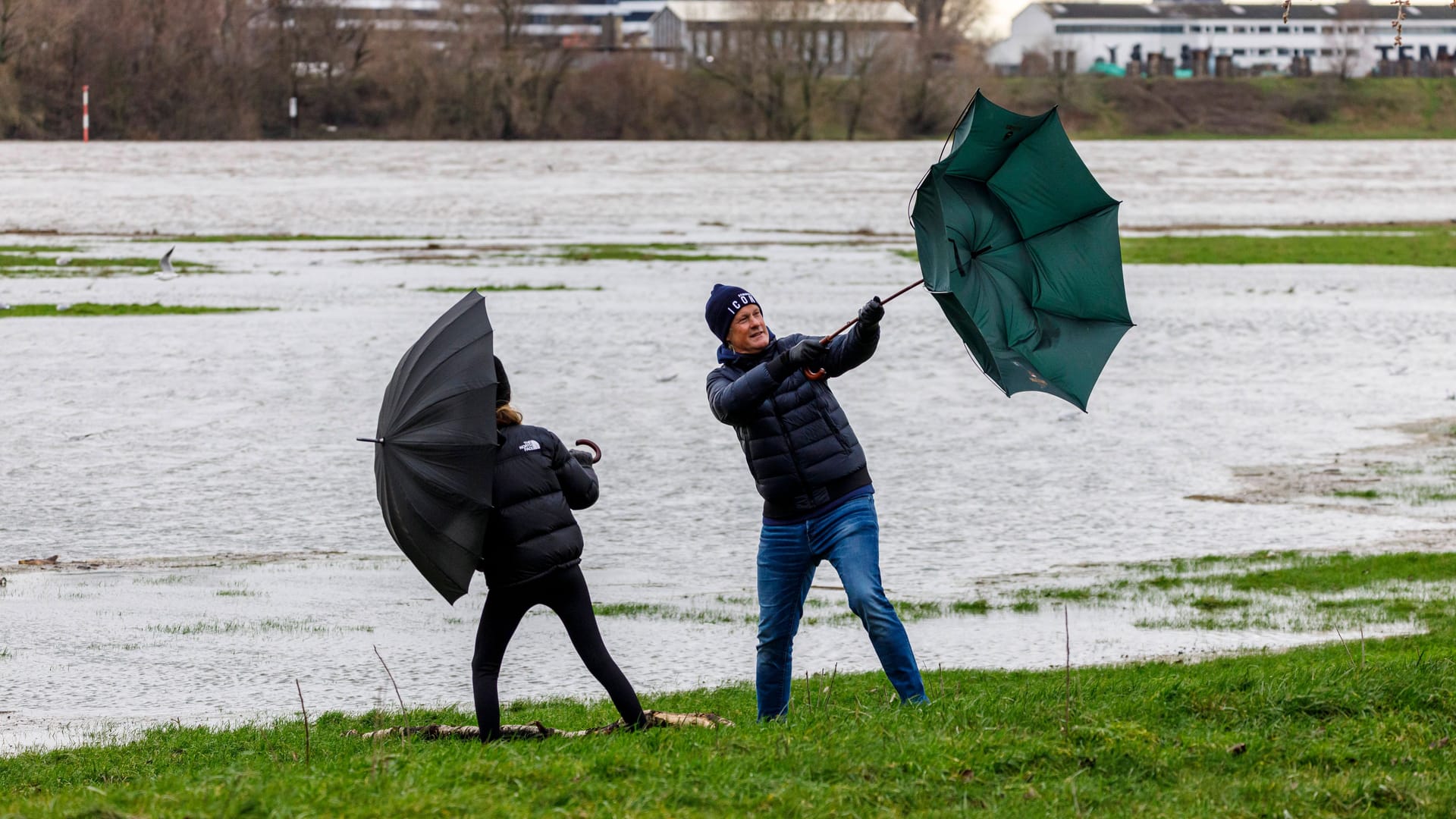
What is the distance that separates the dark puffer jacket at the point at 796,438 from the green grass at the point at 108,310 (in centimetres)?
1761

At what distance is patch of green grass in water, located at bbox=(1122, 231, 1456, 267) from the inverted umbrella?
79.9 feet

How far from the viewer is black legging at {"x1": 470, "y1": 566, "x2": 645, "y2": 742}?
6.15 meters

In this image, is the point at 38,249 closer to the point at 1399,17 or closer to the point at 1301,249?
the point at 1301,249

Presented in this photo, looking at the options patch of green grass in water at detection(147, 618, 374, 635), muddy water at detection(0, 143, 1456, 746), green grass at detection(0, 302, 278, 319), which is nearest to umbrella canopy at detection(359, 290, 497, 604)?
muddy water at detection(0, 143, 1456, 746)

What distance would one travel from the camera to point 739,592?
982cm

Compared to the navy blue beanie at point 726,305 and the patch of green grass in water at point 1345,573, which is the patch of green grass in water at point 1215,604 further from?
the navy blue beanie at point 726,305

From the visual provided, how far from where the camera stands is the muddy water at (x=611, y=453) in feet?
28.1

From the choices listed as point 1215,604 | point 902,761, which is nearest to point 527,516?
point 902,761

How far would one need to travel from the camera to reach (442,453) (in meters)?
5.97

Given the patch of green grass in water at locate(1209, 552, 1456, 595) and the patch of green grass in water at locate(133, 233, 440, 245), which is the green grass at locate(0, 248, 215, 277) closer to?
the patch of green grass in water at locate(133, 233, 440, 245)

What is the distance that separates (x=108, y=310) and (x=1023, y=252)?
18.5 metres

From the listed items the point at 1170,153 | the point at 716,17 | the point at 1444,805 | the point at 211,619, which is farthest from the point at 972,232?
the point at 716,17

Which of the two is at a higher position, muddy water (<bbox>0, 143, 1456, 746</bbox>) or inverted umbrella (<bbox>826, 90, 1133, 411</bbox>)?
inverted umbrella (<bbox>826, 90, 1133, 411</bbox>)

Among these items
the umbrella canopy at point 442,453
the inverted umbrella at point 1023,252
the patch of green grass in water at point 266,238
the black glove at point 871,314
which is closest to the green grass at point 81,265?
the patch of green grass in water at point 266,238
